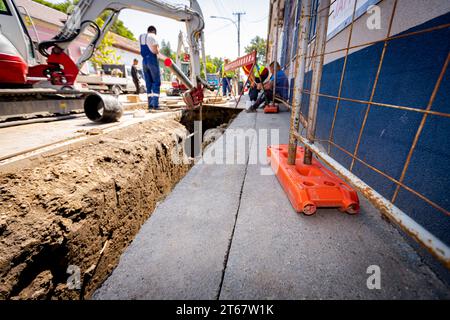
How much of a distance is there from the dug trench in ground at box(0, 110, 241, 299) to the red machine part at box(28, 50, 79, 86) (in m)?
3.17

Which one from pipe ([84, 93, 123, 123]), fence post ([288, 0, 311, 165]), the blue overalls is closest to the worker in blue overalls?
the blue overalls

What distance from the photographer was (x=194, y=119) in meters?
6.69

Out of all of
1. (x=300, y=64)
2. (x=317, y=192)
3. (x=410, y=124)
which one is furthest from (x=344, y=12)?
(x=317, y=192)

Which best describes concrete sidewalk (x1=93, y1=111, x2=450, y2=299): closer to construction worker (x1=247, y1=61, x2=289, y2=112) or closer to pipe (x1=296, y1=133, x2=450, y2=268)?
pipe (x1=296, y1=133, x2=450, y2=268)

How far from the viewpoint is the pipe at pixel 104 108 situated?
3393 millimetres

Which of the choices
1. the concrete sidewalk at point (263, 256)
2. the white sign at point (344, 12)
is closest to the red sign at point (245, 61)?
the white sign at point (344, 12)

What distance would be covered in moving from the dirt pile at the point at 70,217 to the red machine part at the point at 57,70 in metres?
3.25

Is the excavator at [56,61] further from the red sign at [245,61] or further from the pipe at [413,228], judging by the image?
the pipe at [413,228]

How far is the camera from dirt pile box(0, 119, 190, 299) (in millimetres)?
1230

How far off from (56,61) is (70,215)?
467cm

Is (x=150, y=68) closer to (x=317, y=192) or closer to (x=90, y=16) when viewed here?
(x=90, y=16)
